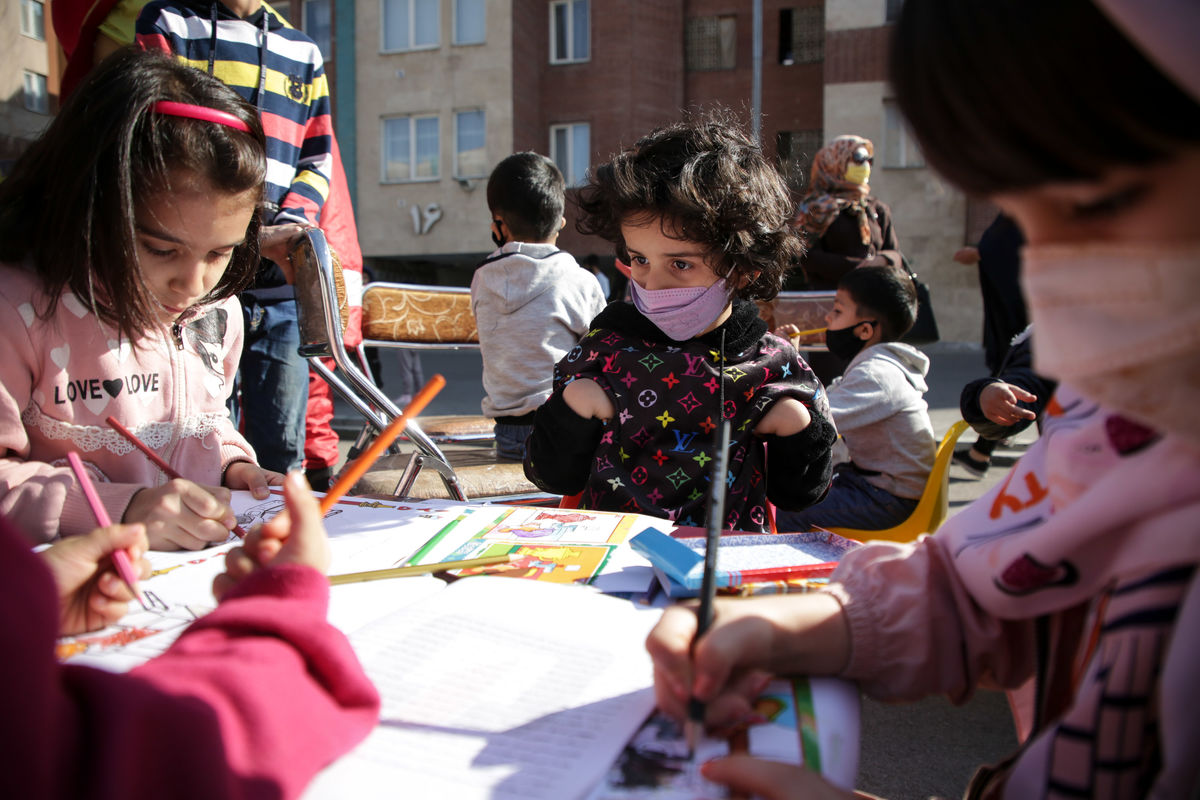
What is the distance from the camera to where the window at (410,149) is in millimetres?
16109

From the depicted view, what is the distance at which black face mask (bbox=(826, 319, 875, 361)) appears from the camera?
3020mm

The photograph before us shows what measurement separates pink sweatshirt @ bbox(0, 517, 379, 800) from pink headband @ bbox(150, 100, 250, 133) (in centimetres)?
104

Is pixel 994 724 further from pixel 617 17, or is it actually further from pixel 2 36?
pixel 617 17

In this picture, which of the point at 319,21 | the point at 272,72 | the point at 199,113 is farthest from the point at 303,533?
the point at 319,21

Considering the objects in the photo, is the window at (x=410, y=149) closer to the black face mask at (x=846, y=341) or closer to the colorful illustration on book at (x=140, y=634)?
the black face mask at (x=846, y=341)

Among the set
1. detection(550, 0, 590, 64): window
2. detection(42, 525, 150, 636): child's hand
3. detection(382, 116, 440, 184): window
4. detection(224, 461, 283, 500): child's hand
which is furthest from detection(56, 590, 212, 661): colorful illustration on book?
detection(550, 0, 590, 64): window

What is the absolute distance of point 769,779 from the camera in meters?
0.56

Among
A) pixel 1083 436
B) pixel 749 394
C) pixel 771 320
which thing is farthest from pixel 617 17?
pixel 1083 436

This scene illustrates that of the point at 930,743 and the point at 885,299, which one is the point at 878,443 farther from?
the point at 930,743

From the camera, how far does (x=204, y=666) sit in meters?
0.58

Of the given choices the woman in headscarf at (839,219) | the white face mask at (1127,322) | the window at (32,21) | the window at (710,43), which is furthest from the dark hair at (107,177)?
the window at (710,43)

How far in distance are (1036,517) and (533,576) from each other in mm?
562

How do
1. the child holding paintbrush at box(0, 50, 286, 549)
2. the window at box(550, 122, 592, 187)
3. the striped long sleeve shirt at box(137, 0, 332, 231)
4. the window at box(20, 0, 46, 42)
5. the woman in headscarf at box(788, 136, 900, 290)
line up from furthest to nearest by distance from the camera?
the window at box(550, 122, 592, 187), the woman in headscarf at box(788, 136, 900, 290), the window at box(20, 0, 46, 42), the striped long sleeve shirt at box(137, 0, 332, 231), the child holding paintbrush at box(0, 50, 286, 549)

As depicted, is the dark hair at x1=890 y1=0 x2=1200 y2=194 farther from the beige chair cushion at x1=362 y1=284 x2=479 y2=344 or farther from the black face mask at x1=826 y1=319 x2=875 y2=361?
the beige chair cushion at x1=362 y1=284 x2=479 y2=344
